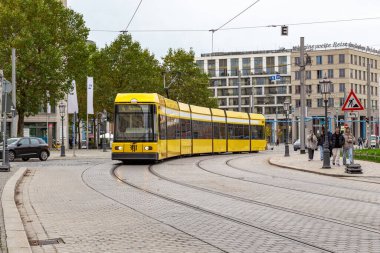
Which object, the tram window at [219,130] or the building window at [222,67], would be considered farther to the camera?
the building window at [222,67]

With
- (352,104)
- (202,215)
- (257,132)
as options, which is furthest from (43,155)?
(202,215)

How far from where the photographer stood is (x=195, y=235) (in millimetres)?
8688

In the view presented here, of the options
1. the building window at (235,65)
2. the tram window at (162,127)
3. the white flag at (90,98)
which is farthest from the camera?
the building window at (235,65)

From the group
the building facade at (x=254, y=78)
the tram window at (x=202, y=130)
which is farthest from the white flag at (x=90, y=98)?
the building facade at (x=254, y=78)

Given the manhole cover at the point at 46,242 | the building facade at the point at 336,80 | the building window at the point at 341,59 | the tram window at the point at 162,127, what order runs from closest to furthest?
the manhole cover at the point at 46,242 < the tram window at the point at 162,127 < the building facade at the point at 336,80 < the building window at the point at 341,59

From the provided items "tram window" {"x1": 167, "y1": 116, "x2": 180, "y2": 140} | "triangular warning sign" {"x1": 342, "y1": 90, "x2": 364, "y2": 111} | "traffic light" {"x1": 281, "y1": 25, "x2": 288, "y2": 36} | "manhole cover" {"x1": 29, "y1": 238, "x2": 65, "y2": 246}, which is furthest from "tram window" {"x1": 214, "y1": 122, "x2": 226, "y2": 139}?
"manhole cover" {"x1": 29, "y1": 238, "x2": 65, "y2": 246}

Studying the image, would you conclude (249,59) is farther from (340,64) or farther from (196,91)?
(196,91)

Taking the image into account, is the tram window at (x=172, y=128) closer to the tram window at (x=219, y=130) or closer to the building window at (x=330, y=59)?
the tram window at (x=219, y=130)

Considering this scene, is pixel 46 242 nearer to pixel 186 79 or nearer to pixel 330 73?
pixel 186 79

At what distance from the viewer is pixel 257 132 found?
4775 centimetres

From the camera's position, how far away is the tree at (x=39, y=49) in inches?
1843

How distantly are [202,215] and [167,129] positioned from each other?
17820mm

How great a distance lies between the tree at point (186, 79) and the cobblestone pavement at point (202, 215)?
5837 centimetres

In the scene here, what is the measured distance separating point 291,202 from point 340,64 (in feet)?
332
